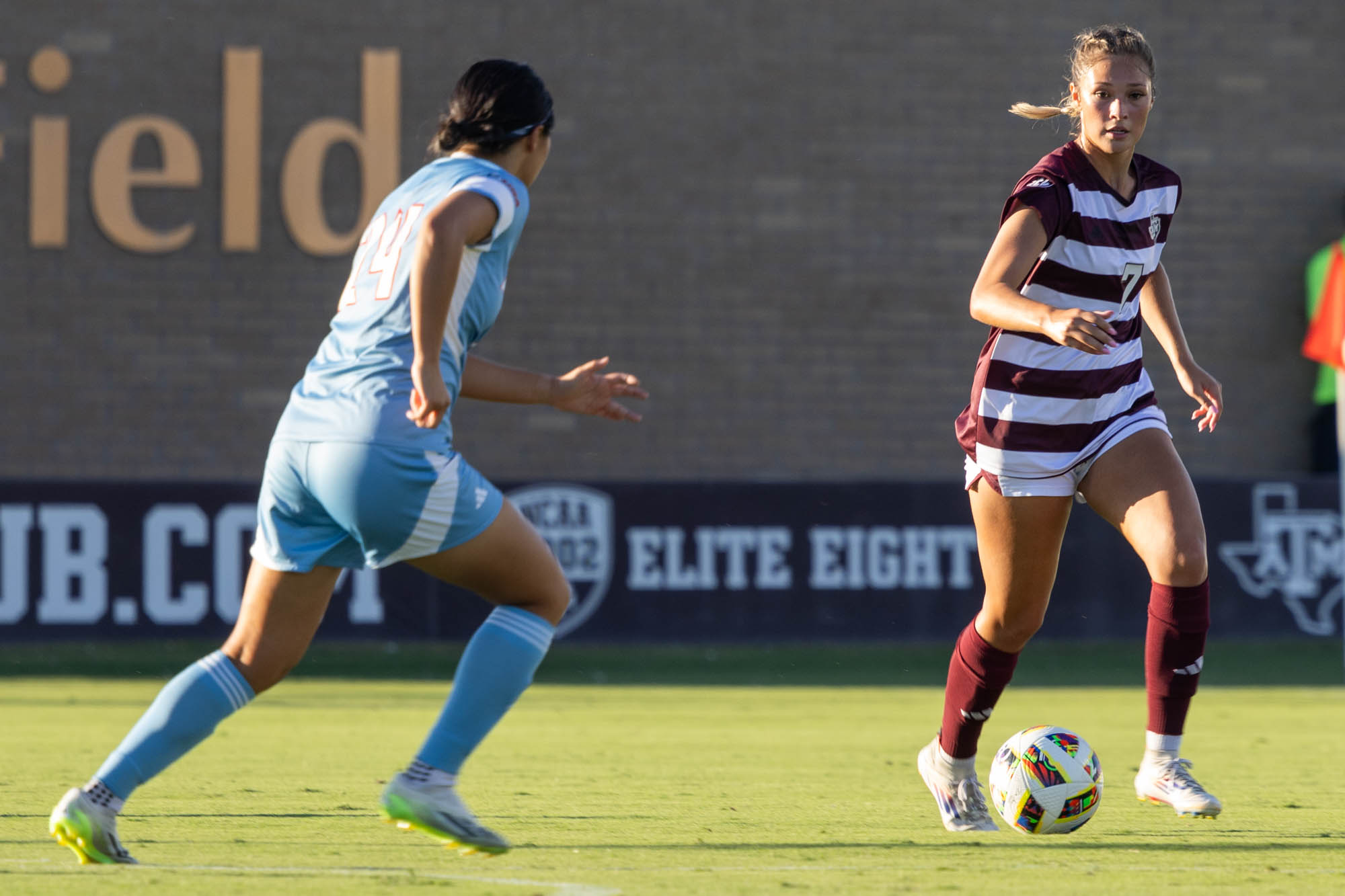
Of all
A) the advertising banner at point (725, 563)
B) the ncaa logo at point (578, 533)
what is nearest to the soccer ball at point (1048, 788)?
the advertising banner at point (725, 563)

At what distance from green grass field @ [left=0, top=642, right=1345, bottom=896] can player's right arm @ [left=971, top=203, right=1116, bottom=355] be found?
4.30ft

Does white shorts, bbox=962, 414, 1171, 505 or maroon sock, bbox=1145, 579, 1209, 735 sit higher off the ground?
white shorts, bbox=962, 414, 1171, 505

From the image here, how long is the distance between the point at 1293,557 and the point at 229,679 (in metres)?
11.1

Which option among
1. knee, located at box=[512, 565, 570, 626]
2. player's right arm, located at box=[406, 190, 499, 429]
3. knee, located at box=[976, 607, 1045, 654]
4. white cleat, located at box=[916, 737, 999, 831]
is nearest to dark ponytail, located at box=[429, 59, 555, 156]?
player's right arm, located at box=[406, 190, 499, 429]

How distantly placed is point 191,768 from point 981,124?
11891mm

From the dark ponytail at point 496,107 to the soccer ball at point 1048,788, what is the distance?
2.26 metres

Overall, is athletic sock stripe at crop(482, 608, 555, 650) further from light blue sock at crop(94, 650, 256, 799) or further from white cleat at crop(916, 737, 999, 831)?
white cleat at crop(916, 737, 999, 831)

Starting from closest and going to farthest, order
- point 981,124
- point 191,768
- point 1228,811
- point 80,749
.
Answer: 1. point 1228,811
2. point 191,768
3. point 80,749
4. point 981,124

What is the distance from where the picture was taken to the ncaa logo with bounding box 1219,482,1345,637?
13438 millimetres

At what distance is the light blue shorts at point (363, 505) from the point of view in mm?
3943

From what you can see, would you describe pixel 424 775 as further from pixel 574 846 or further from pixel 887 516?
pixel 887 516

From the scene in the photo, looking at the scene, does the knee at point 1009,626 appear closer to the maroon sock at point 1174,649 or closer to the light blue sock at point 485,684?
the maroon sock at point 1174,649

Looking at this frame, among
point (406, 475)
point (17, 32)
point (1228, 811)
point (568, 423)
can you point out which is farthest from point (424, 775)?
point (17, 32)

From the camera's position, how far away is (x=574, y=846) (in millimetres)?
4656
